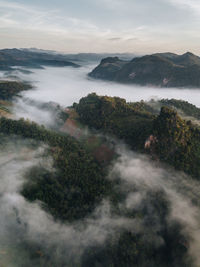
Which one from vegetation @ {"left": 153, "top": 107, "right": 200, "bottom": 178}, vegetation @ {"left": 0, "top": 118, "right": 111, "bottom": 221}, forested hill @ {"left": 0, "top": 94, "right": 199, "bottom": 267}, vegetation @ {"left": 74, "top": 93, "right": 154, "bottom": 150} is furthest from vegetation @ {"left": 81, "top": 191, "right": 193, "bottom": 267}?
vegetation @ {"left": 74, "top": 93, "right": 154, "bottom": 150}

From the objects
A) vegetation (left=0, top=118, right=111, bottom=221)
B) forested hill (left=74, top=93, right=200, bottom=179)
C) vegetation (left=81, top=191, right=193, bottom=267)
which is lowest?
vegetation (left=81, top=191, right=193, bottom=267)

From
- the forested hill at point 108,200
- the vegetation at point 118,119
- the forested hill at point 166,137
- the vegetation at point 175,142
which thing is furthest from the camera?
the vegetation at point 118,119

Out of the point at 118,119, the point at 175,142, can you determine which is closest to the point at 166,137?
the point at 175,142

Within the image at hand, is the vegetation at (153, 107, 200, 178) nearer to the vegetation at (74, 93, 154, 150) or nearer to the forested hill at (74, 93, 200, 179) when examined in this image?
the forested hill at (74, 93, 200, 179)

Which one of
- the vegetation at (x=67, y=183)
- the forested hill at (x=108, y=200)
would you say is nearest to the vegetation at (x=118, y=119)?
the forested hill at (x=108, y=200)

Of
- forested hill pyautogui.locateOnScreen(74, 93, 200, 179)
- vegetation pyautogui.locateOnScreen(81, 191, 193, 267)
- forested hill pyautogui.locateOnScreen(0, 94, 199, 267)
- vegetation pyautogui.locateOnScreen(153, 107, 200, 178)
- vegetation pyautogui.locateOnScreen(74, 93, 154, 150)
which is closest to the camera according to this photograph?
vegetation pyautogui.locateOnScreen(81, 191, 193, 267)

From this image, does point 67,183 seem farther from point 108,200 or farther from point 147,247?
point 147,247

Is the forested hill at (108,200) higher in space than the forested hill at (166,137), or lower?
lower

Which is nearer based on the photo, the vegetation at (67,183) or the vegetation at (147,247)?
the vegetation at (147,247)

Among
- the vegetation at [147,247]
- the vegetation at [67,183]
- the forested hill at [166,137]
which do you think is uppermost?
the forested hill at [166,137]

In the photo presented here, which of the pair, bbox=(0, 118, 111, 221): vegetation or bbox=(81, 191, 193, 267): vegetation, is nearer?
bbox=(81, 191, 193, 267): vegetation

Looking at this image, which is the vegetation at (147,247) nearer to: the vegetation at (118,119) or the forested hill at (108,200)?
the forested hill at (108,200)

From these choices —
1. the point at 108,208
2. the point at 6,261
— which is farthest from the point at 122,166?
the point at 6,261
